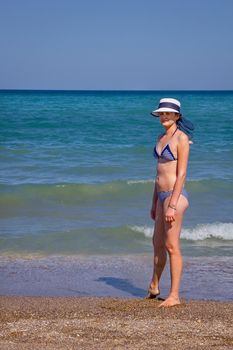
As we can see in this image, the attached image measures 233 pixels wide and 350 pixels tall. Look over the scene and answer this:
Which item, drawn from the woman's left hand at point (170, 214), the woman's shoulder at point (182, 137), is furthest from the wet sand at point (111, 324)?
the woman's shoulder at point (182, 137)

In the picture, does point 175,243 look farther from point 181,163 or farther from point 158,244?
point 181,163

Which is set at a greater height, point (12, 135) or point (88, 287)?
point (12, 135)

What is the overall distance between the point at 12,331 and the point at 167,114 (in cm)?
211

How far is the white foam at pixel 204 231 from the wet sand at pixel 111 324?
3359 millimetres

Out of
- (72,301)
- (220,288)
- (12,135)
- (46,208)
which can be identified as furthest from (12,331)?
(12,135)

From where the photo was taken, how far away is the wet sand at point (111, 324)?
495 centimetres

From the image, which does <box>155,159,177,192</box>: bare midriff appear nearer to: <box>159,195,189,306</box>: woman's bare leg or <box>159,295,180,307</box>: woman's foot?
<box>159,195,189,306</box>: woman's bare leg

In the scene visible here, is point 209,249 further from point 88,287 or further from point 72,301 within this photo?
point 72,301

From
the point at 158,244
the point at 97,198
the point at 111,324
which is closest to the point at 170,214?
the point at 158,244

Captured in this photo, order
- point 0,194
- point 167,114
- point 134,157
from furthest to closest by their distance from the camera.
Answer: point 134,157 < point 0,194 < point 167,114

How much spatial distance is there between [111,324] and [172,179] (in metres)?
1.30

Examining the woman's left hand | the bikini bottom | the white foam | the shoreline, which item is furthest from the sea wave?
the woman's left hand

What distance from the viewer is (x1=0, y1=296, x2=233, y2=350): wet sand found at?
16.3 feet

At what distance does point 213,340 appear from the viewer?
198 inches
